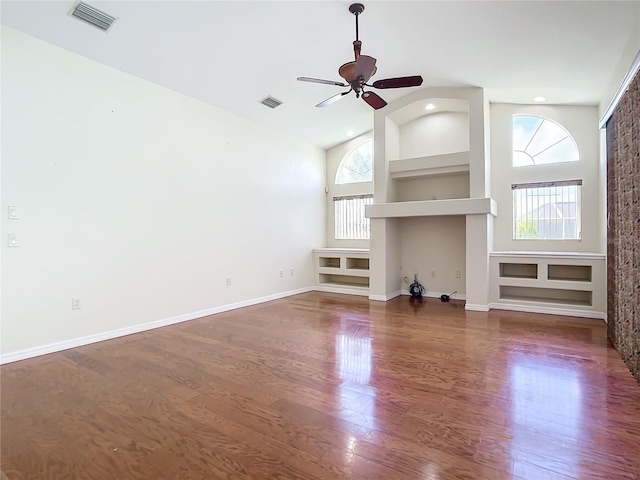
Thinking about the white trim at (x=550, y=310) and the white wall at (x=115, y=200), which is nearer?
the white wall at (x=115, y=200)

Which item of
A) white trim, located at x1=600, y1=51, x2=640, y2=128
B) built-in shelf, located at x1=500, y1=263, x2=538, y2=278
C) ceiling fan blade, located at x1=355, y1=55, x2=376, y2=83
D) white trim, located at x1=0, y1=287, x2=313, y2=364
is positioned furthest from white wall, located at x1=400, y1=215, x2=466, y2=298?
ceiling fan blade, located at x1=355, y1=55, x2=376, y2=83

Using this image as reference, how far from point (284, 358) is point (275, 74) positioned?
3642 mm

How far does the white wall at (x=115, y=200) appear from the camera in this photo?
10.8 ft

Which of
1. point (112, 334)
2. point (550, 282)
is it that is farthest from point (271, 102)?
point (550, 282)

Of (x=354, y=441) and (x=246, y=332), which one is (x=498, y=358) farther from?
(x=246, y=332)

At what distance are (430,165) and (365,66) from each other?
10.4 ft

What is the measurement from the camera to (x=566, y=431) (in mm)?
1979

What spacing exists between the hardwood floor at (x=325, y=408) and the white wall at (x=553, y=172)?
6.83 feet

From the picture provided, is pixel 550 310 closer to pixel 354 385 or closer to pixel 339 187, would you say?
pixel 354 385

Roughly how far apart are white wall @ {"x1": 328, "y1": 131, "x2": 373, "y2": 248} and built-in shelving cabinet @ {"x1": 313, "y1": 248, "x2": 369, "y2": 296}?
1.35 ft

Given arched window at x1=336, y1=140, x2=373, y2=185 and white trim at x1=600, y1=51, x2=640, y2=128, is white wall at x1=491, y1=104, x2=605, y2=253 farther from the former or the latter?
arched window at x1=336, y1=140, x2=373, y2=185

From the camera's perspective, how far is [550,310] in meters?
5.05

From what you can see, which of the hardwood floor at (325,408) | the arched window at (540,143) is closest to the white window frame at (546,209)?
the arched window at (540,143)

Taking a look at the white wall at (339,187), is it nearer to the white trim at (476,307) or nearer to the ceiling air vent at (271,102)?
the ceiling air vent at (271,102)
